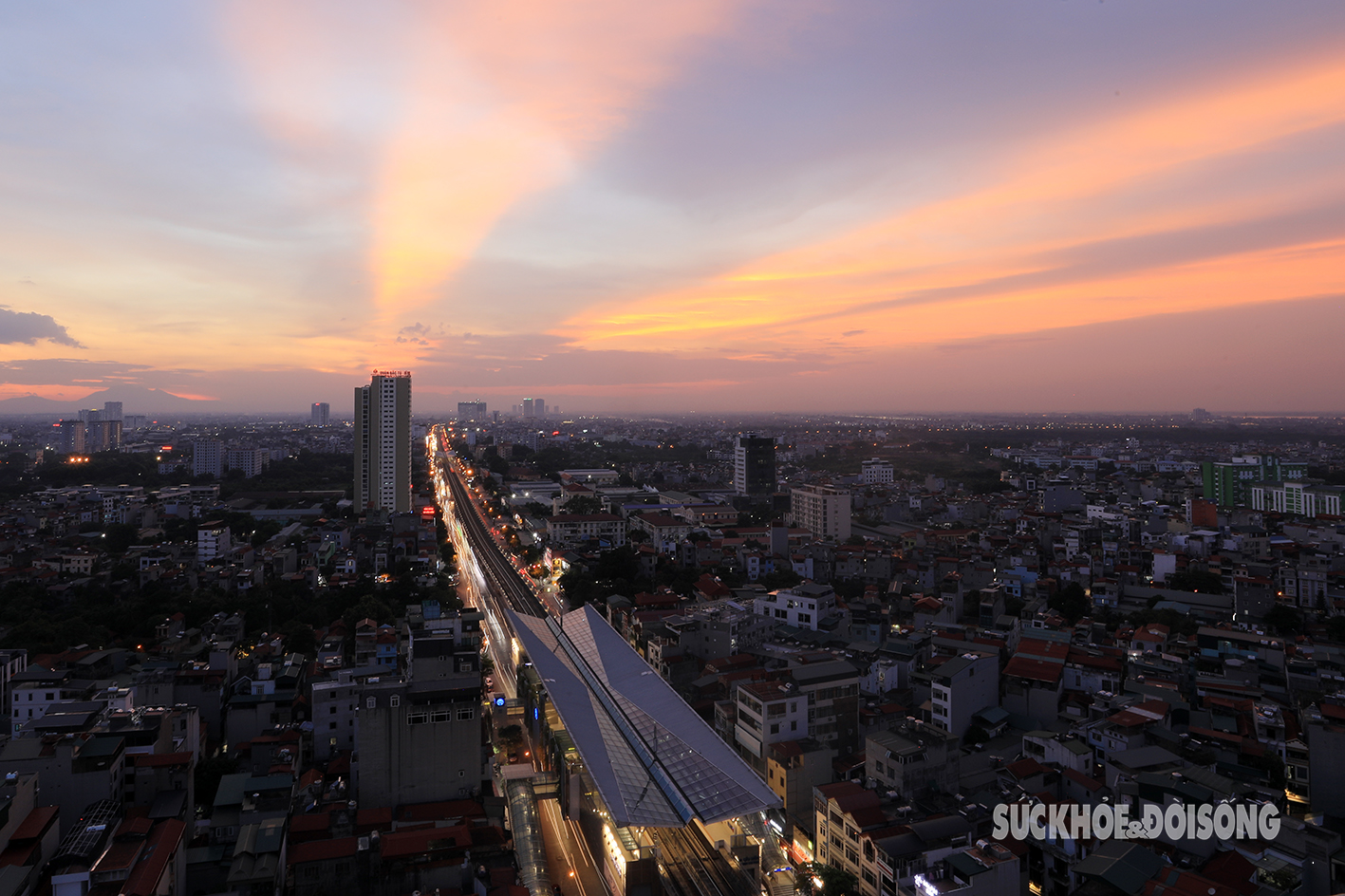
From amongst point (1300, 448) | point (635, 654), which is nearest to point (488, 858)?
point (635, 654)

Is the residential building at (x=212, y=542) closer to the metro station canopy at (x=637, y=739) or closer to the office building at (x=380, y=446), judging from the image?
the office building at (x=380, y=446)

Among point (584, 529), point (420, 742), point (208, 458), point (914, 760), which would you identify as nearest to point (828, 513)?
point (584, 529)

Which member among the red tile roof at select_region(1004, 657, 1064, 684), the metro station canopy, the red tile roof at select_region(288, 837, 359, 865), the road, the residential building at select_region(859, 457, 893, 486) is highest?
the residential building at select_region(859, 457, 893, 486)

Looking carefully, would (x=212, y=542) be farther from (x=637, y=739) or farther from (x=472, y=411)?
(x=472, y=411)

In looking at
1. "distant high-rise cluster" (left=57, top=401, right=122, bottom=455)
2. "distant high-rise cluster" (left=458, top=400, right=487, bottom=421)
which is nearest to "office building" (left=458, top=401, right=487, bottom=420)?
"distant high-rise cluster" (left=458, top=400, right=487, bottom=421)

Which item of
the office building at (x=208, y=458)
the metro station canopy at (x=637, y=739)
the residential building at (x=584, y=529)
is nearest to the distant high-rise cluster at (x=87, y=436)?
the office building at (x=208, y=458)

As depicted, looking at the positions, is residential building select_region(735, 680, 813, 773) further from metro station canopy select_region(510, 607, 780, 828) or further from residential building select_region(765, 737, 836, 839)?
metro station canopy select_region(510, 607, 780, 828)
